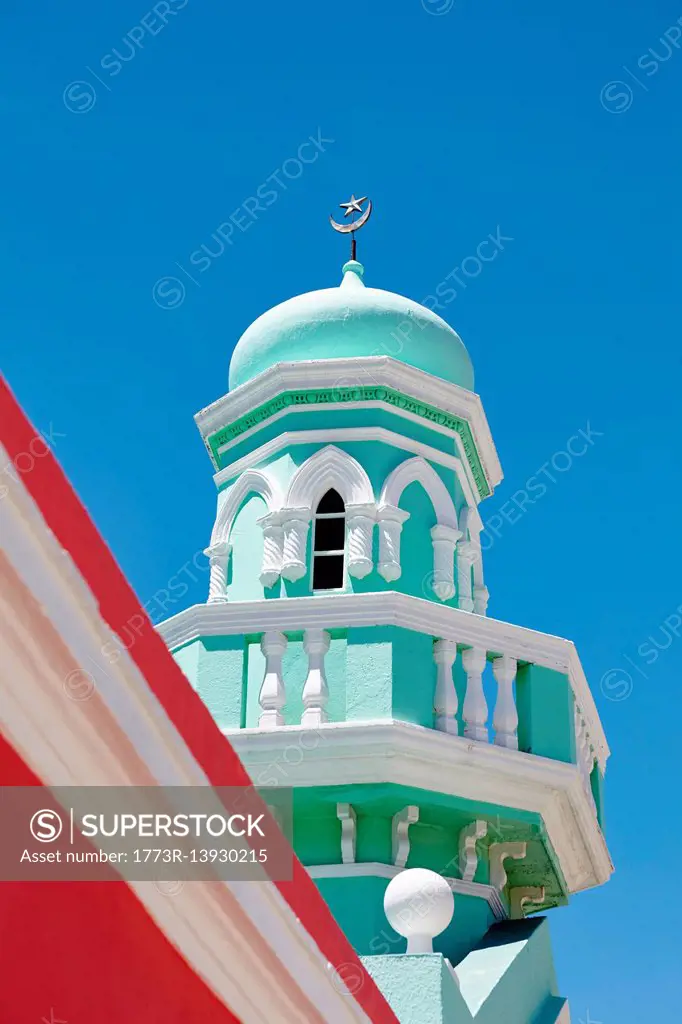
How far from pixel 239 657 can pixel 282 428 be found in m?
1.95

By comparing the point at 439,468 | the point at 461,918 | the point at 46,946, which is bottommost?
the point at 46,946

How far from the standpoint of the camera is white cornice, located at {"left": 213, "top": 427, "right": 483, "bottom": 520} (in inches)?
362

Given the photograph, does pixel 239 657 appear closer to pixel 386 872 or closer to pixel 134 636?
pixel 386 872

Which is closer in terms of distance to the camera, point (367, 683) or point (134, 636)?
point (134, 636)

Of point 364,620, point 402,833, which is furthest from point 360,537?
point 402,833

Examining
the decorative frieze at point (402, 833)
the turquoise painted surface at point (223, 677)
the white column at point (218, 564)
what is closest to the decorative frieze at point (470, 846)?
the decorative frieze at point (402, 833)

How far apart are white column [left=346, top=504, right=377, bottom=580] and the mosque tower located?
1cm

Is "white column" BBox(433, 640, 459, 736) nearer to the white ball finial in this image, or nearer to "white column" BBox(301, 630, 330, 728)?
"white column" BBox(301, 630, 330, 728)

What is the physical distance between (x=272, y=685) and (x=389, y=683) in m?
0.58

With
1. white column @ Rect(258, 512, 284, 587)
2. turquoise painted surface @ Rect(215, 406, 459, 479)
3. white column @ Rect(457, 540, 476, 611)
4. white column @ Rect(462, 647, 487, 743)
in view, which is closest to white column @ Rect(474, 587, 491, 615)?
white column @ Rect(457, 540, 476, 611)

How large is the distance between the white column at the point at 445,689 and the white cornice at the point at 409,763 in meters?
0.14

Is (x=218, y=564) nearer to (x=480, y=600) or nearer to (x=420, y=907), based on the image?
(x=480, y=600)

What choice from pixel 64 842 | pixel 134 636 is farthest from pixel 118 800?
pixel 134 636

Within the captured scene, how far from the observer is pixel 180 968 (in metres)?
3.70
